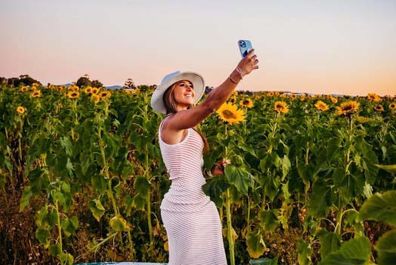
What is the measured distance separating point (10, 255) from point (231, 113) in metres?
2.02

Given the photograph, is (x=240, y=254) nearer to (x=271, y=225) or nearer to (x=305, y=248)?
(x=271, y=225)

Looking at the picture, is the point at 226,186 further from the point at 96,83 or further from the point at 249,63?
the point at 96,83

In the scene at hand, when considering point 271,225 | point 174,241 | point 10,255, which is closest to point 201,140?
point 174,241

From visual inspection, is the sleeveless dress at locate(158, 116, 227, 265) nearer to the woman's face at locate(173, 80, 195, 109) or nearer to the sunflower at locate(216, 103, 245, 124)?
the woman's face at locate(173, 80, 195, 109)

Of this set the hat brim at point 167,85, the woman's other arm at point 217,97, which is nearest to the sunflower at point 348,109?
the hat brim at point 167,85

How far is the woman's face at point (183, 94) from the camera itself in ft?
9.02

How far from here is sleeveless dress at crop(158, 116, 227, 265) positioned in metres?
2.71

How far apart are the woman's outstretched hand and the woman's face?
0.48 meters

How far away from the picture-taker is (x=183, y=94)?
9.07ft

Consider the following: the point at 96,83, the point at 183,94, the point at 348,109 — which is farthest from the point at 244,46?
the point at 96,83

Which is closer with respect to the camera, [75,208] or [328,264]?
[328,264]

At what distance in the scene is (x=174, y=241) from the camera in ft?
9.01

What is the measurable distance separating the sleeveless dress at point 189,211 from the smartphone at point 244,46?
0.55 meters

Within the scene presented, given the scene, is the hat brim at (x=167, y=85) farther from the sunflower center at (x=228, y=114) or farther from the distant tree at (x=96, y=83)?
the distant tree at (x=96, y=83)
